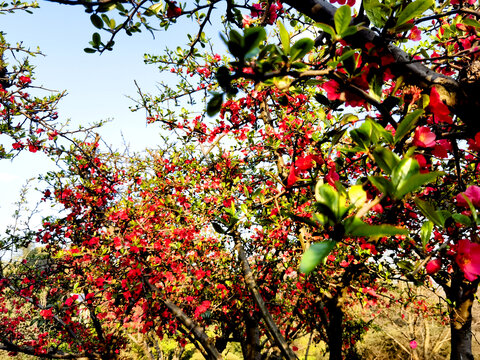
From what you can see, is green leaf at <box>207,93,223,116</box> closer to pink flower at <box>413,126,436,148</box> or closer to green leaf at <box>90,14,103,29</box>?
pink flower at <box>413,126,436,148</box>

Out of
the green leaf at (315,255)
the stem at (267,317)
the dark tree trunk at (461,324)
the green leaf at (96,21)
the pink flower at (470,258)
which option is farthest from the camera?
the dark tree trunk at (461,324)

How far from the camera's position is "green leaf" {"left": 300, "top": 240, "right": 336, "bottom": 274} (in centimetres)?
40

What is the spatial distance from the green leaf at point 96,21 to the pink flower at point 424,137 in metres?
1.53

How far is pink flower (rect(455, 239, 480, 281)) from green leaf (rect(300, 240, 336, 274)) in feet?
2.20

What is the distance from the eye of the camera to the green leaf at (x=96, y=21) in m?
1.24

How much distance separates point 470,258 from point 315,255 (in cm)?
73

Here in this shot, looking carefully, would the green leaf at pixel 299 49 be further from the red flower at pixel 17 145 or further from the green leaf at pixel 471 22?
the red flower at pixel 17 145

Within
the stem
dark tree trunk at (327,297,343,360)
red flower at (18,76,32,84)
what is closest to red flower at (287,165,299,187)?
the stem

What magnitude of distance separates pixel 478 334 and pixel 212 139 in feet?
43.2

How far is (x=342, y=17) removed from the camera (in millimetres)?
653

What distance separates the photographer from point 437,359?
8914 mm

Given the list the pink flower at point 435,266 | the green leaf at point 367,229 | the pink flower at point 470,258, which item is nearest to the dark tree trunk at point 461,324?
the pink flower at point 435,266

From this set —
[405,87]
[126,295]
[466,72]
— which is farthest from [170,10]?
[126,295]

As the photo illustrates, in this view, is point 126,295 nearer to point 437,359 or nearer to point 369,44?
point 369,44
